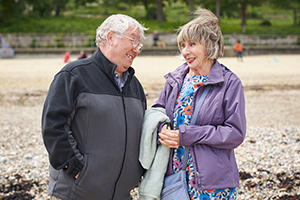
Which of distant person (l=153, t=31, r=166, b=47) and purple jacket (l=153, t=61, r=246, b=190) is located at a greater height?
purple jacket (l=153, t=61, r=246, b=190)

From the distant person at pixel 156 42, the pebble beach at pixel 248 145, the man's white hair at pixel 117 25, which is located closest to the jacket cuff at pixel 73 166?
the man's white hair at pixel 117 25

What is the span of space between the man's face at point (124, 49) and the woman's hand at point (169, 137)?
50 cm

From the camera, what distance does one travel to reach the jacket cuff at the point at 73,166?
2.33 m

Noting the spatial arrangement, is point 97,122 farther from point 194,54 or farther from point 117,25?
point 194,54

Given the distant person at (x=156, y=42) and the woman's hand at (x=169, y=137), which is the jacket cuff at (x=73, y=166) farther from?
the distant person at (x=156, y=42)

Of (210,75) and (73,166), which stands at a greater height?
(210,75)

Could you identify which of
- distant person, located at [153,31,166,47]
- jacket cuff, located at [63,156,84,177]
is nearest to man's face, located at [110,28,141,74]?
jacket cuff, located at [63,156,84,177]

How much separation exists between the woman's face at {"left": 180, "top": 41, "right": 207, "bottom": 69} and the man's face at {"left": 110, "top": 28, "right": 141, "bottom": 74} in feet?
1.10

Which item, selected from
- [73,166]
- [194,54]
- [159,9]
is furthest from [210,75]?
[159,9]

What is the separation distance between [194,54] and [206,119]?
45 cm

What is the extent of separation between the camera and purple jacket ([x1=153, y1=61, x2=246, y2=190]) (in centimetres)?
242

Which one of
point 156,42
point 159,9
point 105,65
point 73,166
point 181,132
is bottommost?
point 156,42

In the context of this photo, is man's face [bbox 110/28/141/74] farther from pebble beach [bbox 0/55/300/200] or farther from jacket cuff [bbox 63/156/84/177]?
jacket cuff [bbox 63/156/84/177]

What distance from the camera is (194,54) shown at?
255 cm
